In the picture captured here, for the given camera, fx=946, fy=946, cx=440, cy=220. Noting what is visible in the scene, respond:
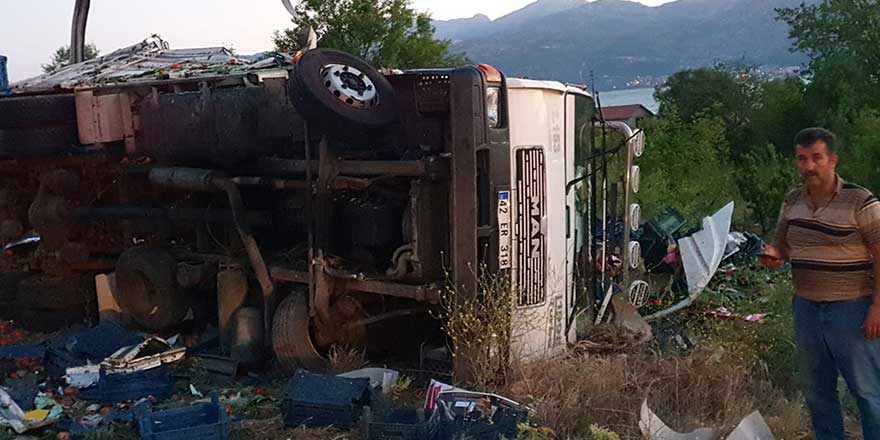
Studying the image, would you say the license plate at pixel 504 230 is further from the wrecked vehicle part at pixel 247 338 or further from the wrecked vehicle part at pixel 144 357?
the wrecked vehicle part at pixel 144 357

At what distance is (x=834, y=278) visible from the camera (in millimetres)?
4738

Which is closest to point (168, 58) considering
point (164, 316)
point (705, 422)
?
point (164, 316)

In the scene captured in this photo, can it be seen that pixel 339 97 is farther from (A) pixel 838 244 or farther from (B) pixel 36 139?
(B) pixel 36 139

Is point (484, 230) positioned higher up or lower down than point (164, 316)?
higher up

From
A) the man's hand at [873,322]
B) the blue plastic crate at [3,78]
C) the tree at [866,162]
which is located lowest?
the tree at [866,162]

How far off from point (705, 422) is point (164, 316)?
4.80 m

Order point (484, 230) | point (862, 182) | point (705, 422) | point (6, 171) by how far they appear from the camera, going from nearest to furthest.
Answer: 1. point (705, 422)
2. point (484, 230)
3. point (6, 171)
4. point (862, 182)

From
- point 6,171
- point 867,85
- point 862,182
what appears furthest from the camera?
point 867,85

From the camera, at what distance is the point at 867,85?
26859mm

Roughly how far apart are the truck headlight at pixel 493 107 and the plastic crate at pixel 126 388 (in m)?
3.01

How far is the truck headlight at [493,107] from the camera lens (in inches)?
244

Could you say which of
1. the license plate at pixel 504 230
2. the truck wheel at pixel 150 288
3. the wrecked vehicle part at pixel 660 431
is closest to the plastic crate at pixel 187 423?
the license plate at pixel 504 230

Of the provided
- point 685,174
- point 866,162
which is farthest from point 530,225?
point 685,174

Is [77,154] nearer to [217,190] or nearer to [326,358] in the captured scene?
[217,190]
